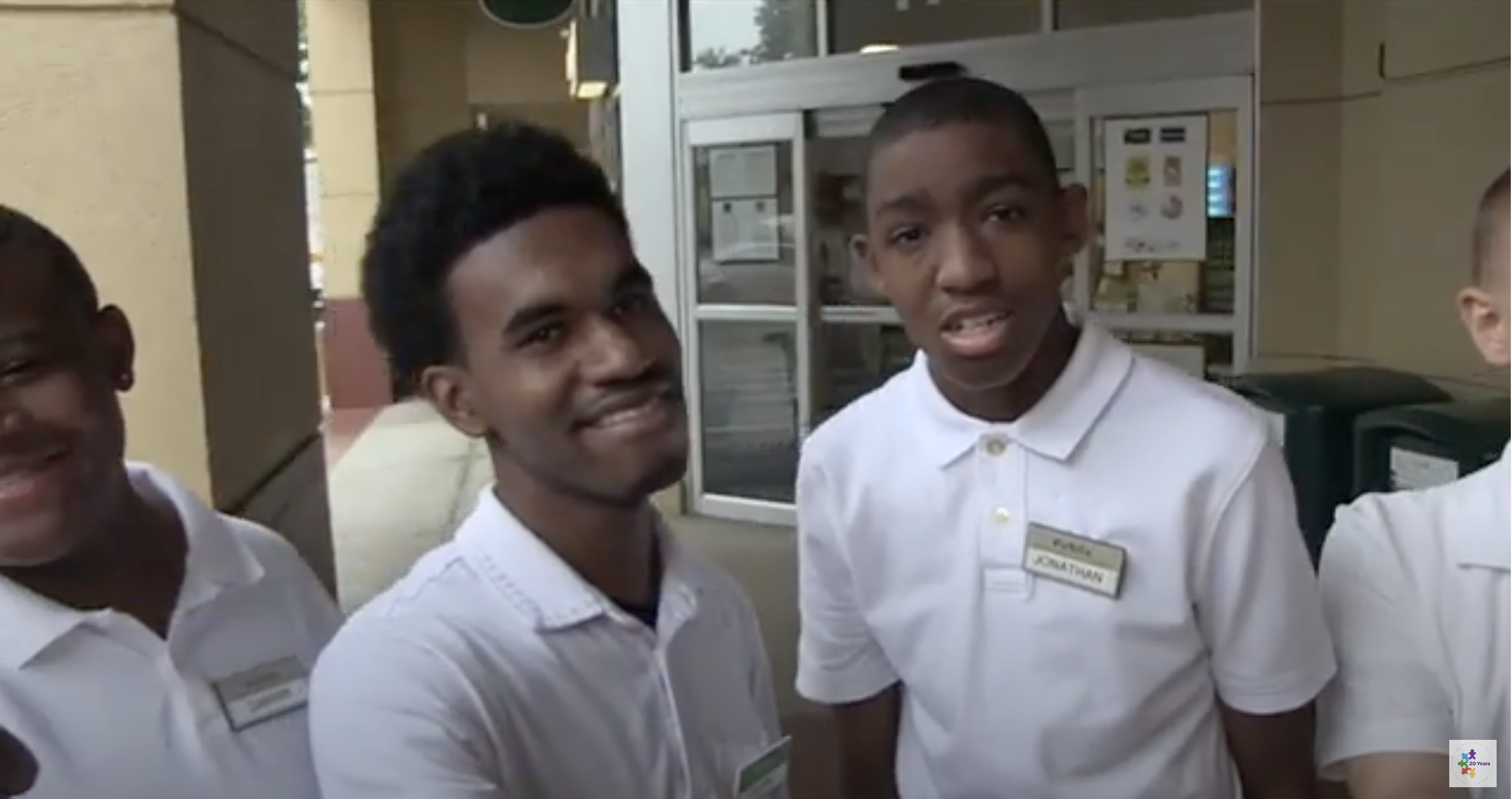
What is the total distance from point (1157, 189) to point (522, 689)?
5.15 meters

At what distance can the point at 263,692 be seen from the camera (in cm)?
150

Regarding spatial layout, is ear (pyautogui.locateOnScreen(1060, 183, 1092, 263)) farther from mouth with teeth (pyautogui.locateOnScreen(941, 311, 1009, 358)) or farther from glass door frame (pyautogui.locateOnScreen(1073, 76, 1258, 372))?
glass door frame (pyautogui.locateOnScreen(1073, 76, 1258, 372))

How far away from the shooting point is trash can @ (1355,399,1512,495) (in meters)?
3.17

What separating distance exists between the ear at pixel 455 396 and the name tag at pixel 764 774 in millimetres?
400

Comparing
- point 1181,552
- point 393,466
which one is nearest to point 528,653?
point 1181,552

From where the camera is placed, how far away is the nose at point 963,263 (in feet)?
5.43

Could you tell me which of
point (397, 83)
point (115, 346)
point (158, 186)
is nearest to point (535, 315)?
point (115, 346)

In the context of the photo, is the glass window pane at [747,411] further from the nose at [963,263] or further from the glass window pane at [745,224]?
the nose at [963,263]

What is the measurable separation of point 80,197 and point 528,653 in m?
1.55

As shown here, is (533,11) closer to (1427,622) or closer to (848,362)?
(848,362)

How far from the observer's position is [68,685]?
4.57ft

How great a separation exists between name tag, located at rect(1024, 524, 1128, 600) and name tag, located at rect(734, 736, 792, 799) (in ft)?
1.18

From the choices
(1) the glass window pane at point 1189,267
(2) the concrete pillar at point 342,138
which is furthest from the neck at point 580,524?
(2) the concrete pillar at point 342,138

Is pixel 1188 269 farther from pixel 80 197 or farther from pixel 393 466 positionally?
pixel 393 466
